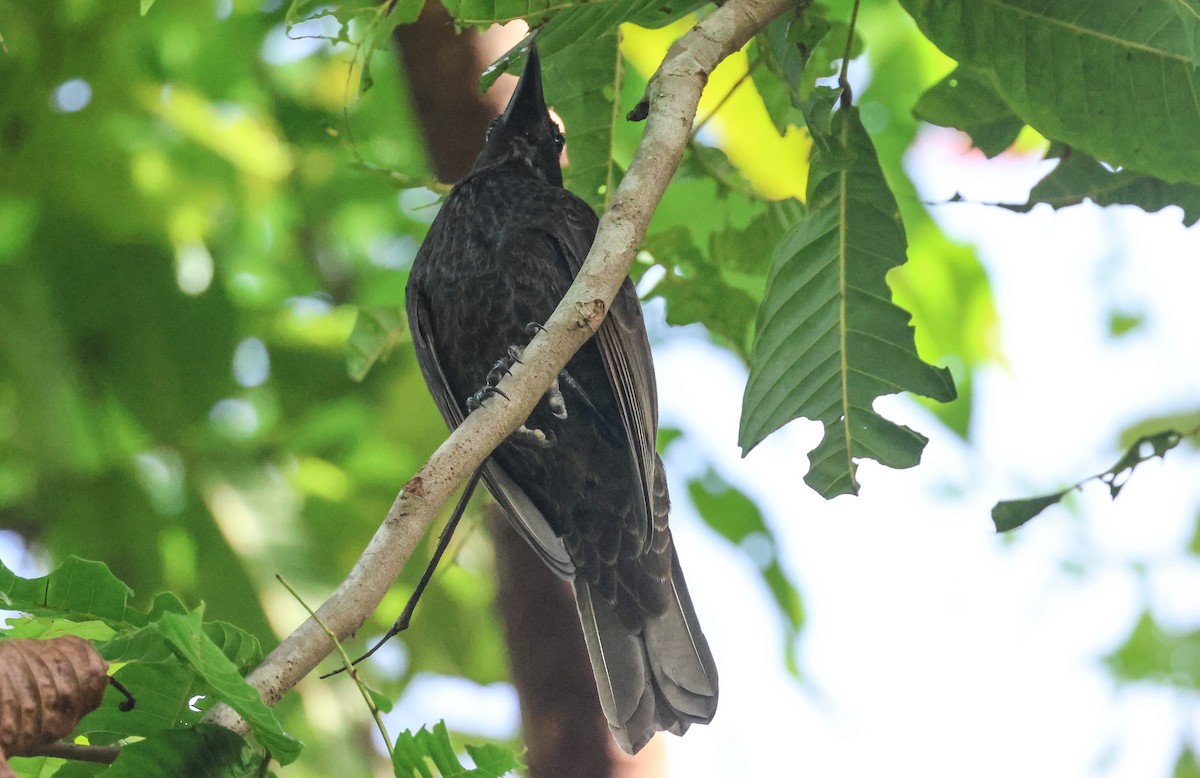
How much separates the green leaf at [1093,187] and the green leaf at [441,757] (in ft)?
6.15

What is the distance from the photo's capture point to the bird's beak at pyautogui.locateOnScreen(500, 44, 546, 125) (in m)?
3.19

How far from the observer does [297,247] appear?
4.84m

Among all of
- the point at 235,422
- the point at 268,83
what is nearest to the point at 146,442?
the point at 235,422

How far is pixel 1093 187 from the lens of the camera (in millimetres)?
2867

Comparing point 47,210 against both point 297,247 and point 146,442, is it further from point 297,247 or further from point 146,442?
point 297,247

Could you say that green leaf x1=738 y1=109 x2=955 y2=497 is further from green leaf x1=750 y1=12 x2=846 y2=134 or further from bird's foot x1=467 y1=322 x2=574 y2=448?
bird's foot x1=467 y1=322 x2=574 y2=448

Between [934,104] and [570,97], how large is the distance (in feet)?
2.97

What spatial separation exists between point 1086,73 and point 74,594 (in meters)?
2.09

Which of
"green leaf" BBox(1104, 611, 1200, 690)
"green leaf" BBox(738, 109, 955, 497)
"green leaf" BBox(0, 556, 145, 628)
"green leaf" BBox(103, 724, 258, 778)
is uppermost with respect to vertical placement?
"green leaf" BBox(1104, 611, 1200, 690)

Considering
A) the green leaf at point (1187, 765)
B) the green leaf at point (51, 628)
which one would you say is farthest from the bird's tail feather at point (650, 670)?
the green leaf at point (1187, 765)

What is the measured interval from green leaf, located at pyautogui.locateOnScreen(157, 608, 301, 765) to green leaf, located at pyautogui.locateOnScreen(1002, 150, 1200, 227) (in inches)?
82.3

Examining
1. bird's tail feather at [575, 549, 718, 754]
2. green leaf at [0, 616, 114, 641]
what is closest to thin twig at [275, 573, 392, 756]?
green leaf at [0, 616, 114, 641]

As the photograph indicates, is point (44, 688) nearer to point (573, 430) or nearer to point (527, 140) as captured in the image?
point (573, 430)

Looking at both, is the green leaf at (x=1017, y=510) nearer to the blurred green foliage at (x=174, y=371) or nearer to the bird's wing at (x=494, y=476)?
the bird's wing at (x=494, y=476)
